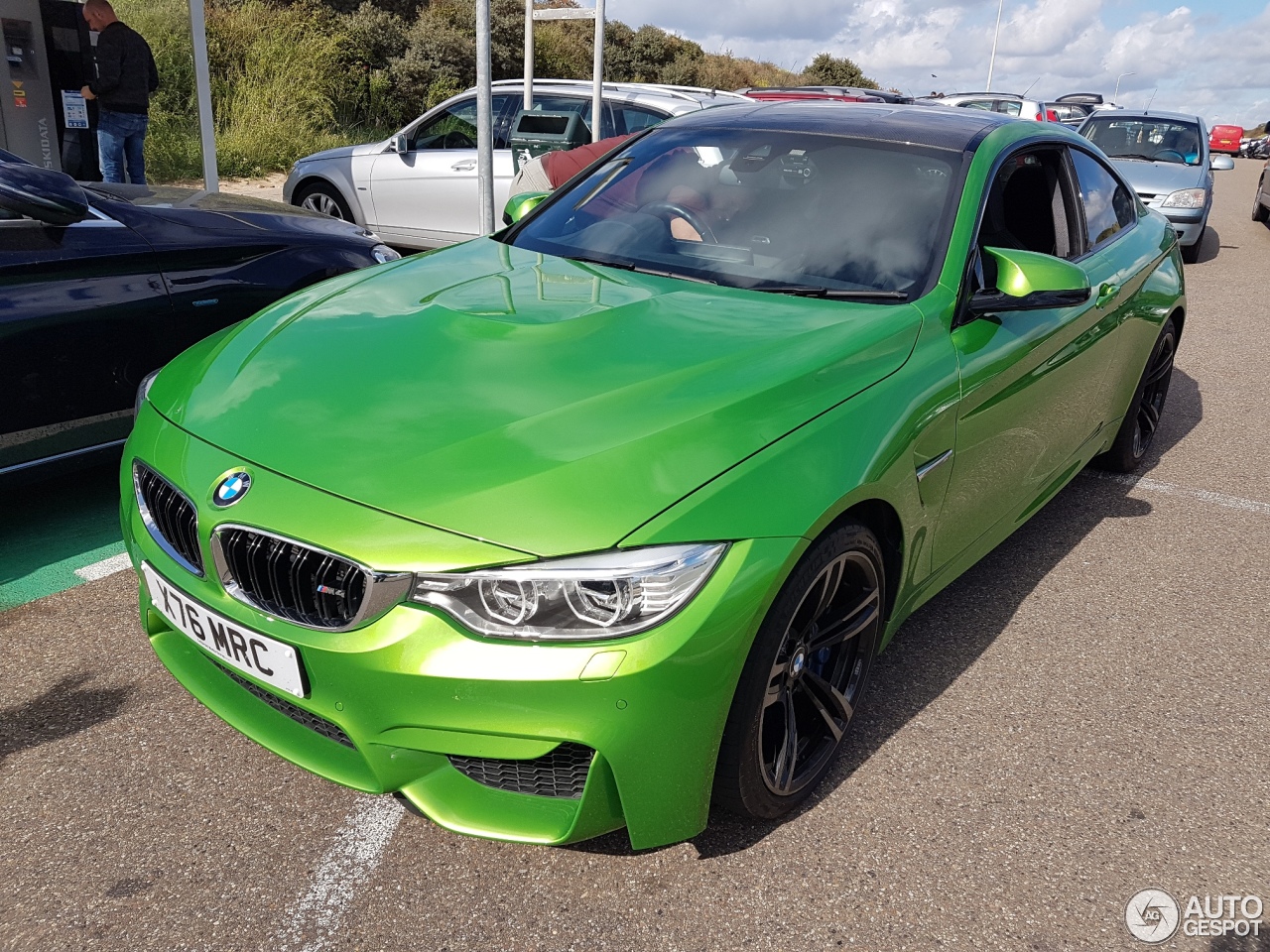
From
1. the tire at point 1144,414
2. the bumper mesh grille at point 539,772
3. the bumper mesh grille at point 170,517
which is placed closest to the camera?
the bumper mesh grille at point 539,772

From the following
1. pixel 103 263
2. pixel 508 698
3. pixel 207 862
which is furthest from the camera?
pixel 103 263

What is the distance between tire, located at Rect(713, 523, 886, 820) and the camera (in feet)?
7.08

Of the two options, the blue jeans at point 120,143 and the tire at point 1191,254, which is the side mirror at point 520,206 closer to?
the blue jeans at point 120,143

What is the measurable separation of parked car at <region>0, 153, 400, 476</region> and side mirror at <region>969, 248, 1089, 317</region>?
284 centimetres

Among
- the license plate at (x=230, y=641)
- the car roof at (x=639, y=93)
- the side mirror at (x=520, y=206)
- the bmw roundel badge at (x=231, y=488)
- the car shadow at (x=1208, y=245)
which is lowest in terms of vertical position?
the car shadow at (x=1208, y=245)

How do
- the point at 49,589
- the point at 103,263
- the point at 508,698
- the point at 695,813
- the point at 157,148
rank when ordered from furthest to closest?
the point at 157,148, the point at 103,263, the point at 49,589, the point at 695,813, the point at 508,698

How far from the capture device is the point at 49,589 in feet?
11.4

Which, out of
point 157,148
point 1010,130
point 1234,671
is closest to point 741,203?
point 1010,130

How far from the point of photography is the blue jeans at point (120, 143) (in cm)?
893

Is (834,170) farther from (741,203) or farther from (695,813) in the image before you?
(695,813)

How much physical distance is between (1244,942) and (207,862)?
2210 mm

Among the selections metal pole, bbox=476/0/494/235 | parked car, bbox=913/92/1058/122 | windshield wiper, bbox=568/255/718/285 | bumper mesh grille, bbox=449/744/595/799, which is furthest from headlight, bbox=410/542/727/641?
parked car, bbox=913/92/1058/122

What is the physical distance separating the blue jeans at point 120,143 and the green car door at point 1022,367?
25.2 feet

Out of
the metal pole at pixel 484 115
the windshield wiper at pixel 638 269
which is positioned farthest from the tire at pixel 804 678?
the metal pole at pixel 484 115
